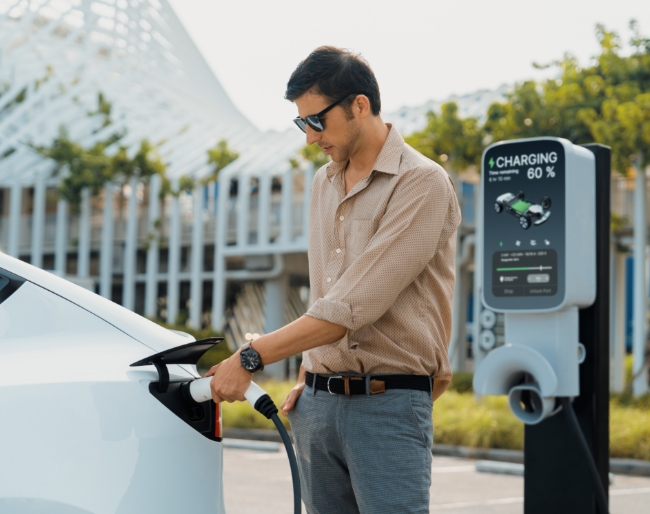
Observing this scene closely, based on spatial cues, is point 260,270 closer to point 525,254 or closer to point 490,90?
point 490,90

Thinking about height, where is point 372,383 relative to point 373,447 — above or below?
above

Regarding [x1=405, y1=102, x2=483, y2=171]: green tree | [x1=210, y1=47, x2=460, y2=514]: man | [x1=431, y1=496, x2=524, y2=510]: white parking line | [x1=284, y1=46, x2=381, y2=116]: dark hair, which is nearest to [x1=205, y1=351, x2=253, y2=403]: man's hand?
[x1=210, y1=47, x2=460, y2=514]: man

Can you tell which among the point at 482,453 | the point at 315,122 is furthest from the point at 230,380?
the point at 482,453

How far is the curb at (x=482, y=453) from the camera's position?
9.97 metres

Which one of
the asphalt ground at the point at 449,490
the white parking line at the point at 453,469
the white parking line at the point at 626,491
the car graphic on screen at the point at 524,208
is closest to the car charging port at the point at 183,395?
the car graphic on screen at the point at 524,208

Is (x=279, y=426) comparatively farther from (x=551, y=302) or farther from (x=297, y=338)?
(x=551, y=302)

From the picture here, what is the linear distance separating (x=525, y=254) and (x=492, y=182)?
1.04ft

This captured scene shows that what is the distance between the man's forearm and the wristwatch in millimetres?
12

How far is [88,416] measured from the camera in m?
2.30

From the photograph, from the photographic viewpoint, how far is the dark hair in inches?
101

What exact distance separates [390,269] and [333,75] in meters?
0.55

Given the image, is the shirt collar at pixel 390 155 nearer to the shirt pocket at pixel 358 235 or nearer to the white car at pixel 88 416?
the shirt pocket at pixel 358 235

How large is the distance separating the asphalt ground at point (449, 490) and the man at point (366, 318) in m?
4.62

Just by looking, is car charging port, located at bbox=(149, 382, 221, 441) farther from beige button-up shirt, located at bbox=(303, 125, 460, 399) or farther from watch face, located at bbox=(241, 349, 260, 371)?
beige button-up shirt, located at bbox=(303, 125, 460, 399)
